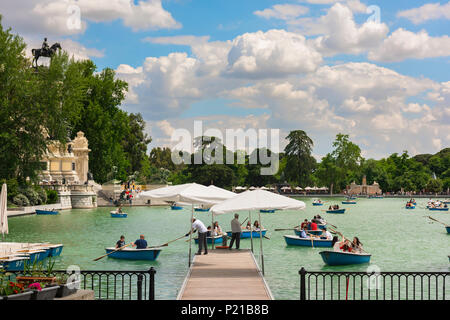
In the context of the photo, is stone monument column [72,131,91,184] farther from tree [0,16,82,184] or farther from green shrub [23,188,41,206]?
tree [0,16,82,184]

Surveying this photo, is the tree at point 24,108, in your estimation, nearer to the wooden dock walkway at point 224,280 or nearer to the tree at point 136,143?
the wooden dock walkway at point 224,280

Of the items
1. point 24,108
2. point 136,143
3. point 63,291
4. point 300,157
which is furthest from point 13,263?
point 300,157

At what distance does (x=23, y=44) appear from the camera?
5234cm

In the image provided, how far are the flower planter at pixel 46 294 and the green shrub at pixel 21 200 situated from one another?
5061cm

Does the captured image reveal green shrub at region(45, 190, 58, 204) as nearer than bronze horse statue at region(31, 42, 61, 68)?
Yes

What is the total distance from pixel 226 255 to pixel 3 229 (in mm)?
9311

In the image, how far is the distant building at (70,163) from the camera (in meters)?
76.6

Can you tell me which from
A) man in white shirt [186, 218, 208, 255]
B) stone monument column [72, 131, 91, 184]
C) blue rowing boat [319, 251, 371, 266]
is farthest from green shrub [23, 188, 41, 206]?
blue rowing boat [319, 251, 371, 266]

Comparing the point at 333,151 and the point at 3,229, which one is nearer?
the point at 3,229

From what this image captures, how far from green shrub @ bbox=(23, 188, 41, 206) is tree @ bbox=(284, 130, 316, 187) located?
81976 millimetres

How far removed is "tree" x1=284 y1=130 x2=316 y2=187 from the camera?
134 m

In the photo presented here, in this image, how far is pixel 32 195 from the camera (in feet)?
196

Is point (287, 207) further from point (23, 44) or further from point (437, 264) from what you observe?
point (23, 44)
